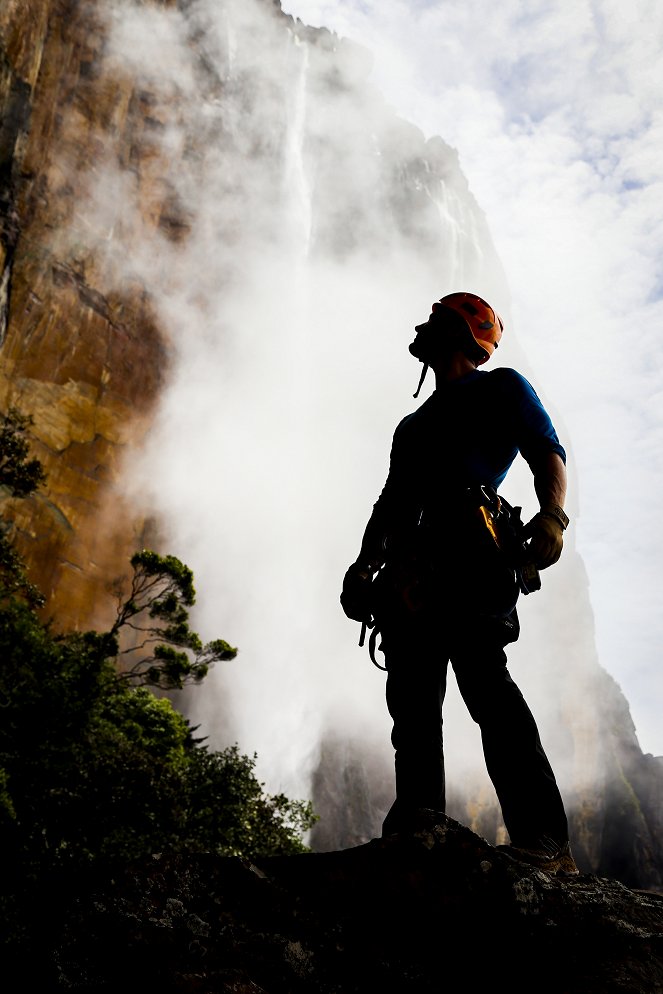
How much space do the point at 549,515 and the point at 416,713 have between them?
90 cm

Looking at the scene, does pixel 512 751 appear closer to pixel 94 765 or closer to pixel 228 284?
pixel 94 765

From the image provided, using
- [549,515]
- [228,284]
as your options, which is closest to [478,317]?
[549,515]

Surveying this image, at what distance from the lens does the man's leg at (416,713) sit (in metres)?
2.63

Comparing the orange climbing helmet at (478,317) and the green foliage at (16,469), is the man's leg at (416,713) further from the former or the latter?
the green foliage at (16,469)

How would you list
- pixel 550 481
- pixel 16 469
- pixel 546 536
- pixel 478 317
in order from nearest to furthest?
pixel 546 536 < pixel 550 481 < pixel 478 317 < pixel 16 469

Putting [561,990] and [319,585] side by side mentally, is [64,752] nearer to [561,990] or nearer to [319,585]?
[561,990]

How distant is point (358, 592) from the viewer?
3.06 meters

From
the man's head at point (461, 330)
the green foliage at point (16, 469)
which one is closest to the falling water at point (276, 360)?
the green foliage at point (16, 469)

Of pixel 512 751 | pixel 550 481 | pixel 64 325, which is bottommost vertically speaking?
pixel 512 751

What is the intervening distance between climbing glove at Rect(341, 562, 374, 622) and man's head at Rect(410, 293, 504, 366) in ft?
3.27

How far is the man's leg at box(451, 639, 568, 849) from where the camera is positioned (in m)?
2.32

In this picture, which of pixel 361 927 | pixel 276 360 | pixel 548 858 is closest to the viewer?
pixel 361 927

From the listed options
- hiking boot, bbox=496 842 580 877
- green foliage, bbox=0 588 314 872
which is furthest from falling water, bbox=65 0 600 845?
hiking boot, bbox=496 842 580 877

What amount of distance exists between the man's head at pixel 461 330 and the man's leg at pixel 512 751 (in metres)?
1.36
